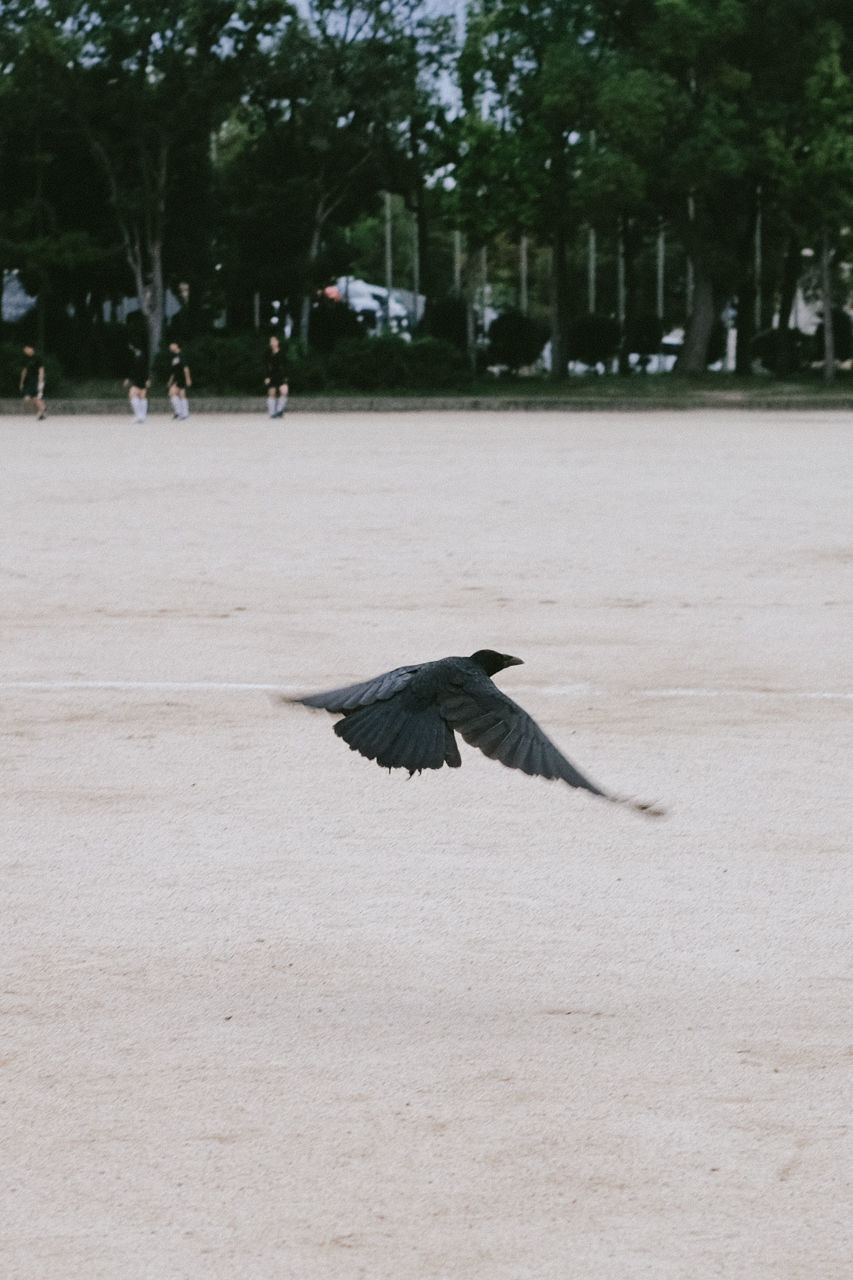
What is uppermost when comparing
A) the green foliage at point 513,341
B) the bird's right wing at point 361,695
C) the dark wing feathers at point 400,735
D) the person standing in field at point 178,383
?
the green foliage at point 513,341

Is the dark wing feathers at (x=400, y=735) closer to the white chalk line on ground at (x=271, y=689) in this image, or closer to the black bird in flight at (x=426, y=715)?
the black bird in flight at (x=426, y=715)

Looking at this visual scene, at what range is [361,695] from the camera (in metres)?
4.23

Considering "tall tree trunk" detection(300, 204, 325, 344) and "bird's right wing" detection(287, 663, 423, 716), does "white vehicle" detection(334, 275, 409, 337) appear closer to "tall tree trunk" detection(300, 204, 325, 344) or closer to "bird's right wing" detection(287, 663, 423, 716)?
"tall tree trunk" detection(300, 204, 325, 344)

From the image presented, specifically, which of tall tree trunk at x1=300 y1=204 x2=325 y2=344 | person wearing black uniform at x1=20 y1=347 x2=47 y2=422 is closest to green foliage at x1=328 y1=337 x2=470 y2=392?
tall tree trunk at x1=300 y1=204 x2=325 y2=344

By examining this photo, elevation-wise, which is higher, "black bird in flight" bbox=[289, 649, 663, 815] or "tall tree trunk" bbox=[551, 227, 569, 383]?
"tall tree trunk" bbox=[551, 227, 569, 383]

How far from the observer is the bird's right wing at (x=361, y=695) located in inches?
165

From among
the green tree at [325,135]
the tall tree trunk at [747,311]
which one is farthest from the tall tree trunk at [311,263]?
the tall tree trunk at [747,311]

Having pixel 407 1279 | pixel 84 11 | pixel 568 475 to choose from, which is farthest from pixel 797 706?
pixel 84 11

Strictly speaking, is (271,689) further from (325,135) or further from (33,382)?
(325,135)

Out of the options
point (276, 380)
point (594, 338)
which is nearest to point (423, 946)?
point (276, 380)

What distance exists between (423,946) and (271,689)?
3740 mm

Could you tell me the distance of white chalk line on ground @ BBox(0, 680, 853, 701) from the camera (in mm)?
8859

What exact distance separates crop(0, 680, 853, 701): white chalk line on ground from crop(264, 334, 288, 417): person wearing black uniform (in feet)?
85.7

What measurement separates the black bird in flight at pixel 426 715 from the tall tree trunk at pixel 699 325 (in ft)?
139
